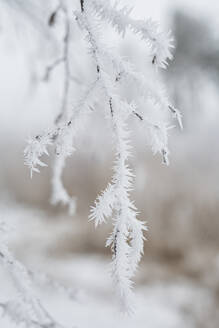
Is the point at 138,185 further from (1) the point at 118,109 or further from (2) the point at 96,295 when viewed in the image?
(1) the point at 118,109

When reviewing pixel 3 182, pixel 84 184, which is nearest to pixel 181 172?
pixel 84 184

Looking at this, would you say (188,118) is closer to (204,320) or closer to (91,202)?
(91,202)

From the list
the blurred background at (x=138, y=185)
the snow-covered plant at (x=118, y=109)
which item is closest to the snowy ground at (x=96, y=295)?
the blurred background at (x=138, y=185)

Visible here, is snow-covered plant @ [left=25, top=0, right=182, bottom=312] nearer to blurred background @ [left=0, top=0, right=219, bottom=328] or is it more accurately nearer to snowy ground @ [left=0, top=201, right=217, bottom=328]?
blurred background @ [left=0, top=0, right=219, bottom=328]

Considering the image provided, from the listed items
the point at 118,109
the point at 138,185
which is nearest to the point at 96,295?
the point at 138,185

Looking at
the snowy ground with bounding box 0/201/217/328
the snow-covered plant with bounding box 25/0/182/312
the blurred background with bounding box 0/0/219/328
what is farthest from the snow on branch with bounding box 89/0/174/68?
the snowy ground with bounding box 0/201/217/328

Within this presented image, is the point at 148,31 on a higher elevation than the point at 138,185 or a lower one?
lower

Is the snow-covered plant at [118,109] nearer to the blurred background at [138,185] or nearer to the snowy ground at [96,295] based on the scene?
the blurred background at [138,185]
